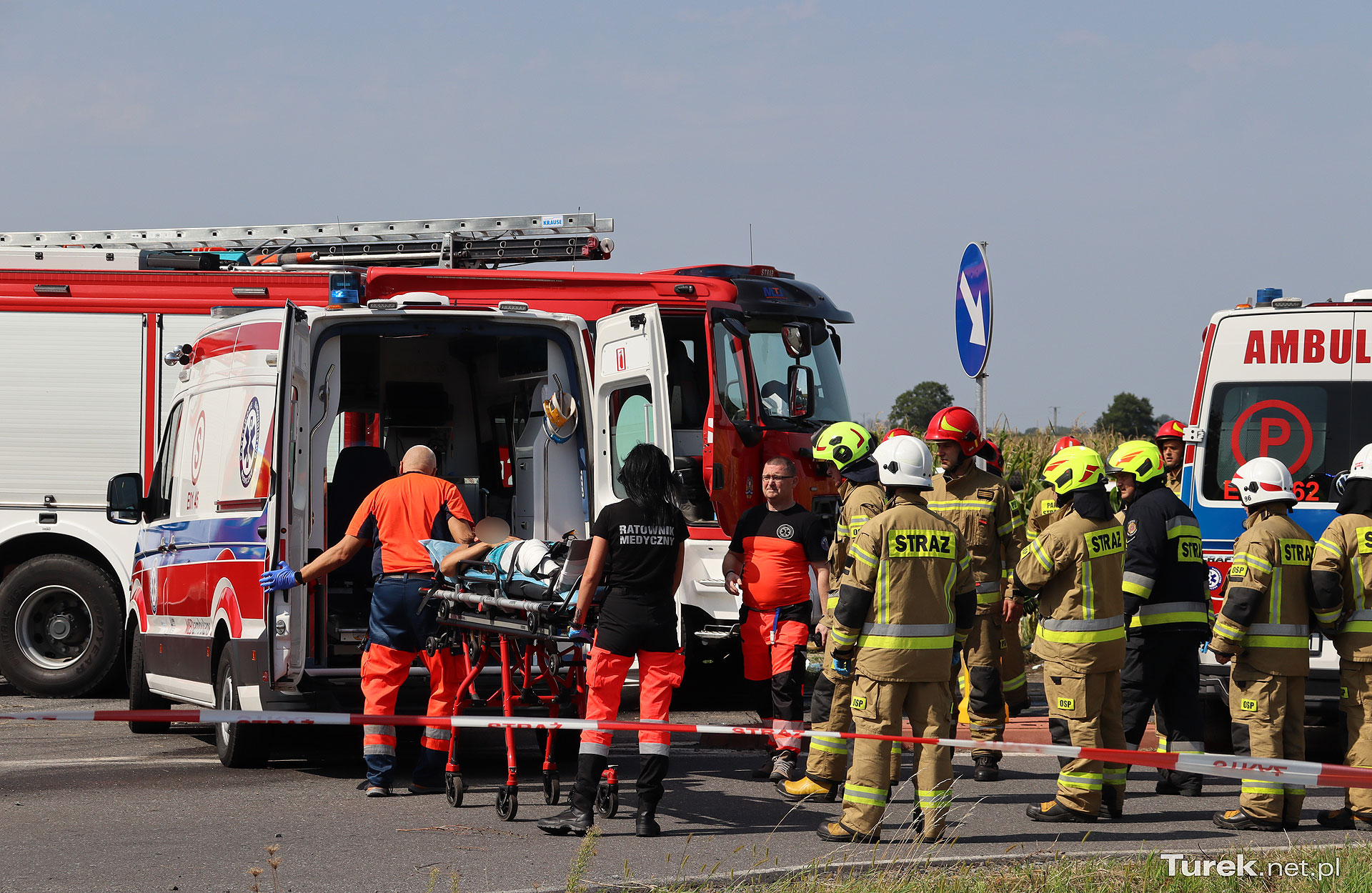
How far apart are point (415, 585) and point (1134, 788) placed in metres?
4.00

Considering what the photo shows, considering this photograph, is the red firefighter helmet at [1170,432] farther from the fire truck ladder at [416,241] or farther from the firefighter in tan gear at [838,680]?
the fire truck ladder at [416,241]

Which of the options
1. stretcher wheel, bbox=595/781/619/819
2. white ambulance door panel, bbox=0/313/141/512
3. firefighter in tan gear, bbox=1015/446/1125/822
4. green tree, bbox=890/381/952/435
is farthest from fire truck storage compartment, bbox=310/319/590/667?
green tree, bbox=890/381/952/435

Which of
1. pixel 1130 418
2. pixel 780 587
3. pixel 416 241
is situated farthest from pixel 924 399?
pixel 780 587

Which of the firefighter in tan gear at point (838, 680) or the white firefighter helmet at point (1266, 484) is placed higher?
the white firefighter helmet at point (1266, 484)

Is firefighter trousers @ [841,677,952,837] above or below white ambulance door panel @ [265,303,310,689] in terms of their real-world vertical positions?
below

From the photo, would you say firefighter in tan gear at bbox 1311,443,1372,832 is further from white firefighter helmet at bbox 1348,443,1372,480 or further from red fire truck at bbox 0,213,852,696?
red fire truck at bbox 0,213,852,696

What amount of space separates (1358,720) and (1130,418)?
53.0 feet

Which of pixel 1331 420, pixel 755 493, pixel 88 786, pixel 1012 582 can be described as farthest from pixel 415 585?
pixel 1331 420

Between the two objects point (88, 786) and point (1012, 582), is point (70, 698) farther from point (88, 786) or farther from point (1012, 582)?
point (1012, 582)

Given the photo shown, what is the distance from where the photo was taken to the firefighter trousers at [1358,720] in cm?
671

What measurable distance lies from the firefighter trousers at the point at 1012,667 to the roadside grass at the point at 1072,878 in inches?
90.4

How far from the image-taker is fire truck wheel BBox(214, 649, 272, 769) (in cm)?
782

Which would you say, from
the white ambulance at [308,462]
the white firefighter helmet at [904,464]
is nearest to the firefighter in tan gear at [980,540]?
the white firefighter helmet at [904,464]

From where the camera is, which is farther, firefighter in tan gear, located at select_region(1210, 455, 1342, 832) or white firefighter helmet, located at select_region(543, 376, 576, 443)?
white firefighter helmet, located at select_region(543, 376, 576, 443)
